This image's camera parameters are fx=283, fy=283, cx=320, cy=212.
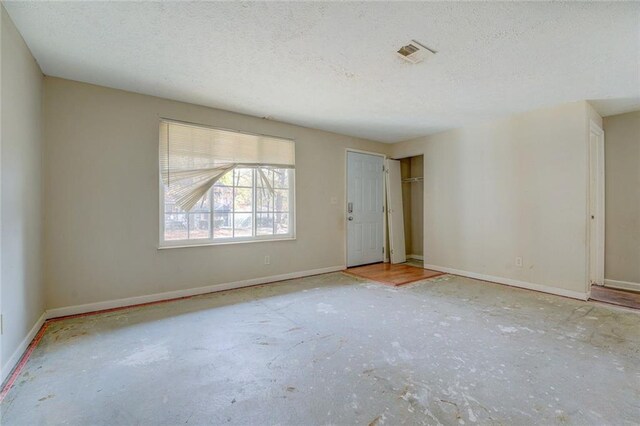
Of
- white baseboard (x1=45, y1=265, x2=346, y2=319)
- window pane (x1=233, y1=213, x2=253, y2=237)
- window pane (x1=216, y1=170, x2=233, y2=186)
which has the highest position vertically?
window pane (x1=216, y1=170, x2=233, y2=186)

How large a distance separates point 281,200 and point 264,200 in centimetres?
29

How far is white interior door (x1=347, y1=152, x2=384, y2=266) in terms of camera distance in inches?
201

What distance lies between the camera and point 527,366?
194 cm

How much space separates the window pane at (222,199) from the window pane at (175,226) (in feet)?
1.36

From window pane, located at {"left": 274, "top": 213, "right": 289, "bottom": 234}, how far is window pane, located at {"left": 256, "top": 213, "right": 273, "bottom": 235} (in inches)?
4.0

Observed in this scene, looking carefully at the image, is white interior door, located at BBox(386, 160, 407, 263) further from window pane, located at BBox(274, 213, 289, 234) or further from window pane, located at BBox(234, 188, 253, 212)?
window pane, located at BBox(234, 188, 253, 212)

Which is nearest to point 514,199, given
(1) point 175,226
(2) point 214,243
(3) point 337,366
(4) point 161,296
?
(3) point 337,366

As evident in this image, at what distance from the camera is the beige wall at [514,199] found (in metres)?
3.43

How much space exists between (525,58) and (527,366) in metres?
2.44

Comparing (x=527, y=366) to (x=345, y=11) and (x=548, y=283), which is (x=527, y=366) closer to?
(x=548, y=283)

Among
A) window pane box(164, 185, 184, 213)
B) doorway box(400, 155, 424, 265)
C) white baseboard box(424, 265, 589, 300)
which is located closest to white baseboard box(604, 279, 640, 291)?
white baseboard box(424, 265, 589, 300)

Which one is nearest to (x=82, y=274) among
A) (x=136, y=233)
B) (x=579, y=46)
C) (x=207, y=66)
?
(x=136, y=233)

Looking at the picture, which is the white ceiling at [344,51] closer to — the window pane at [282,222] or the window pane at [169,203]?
the window pane at [169,203]

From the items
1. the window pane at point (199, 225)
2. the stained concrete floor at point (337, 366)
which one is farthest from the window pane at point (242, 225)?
the stained concrete floor at point (337, 366)
